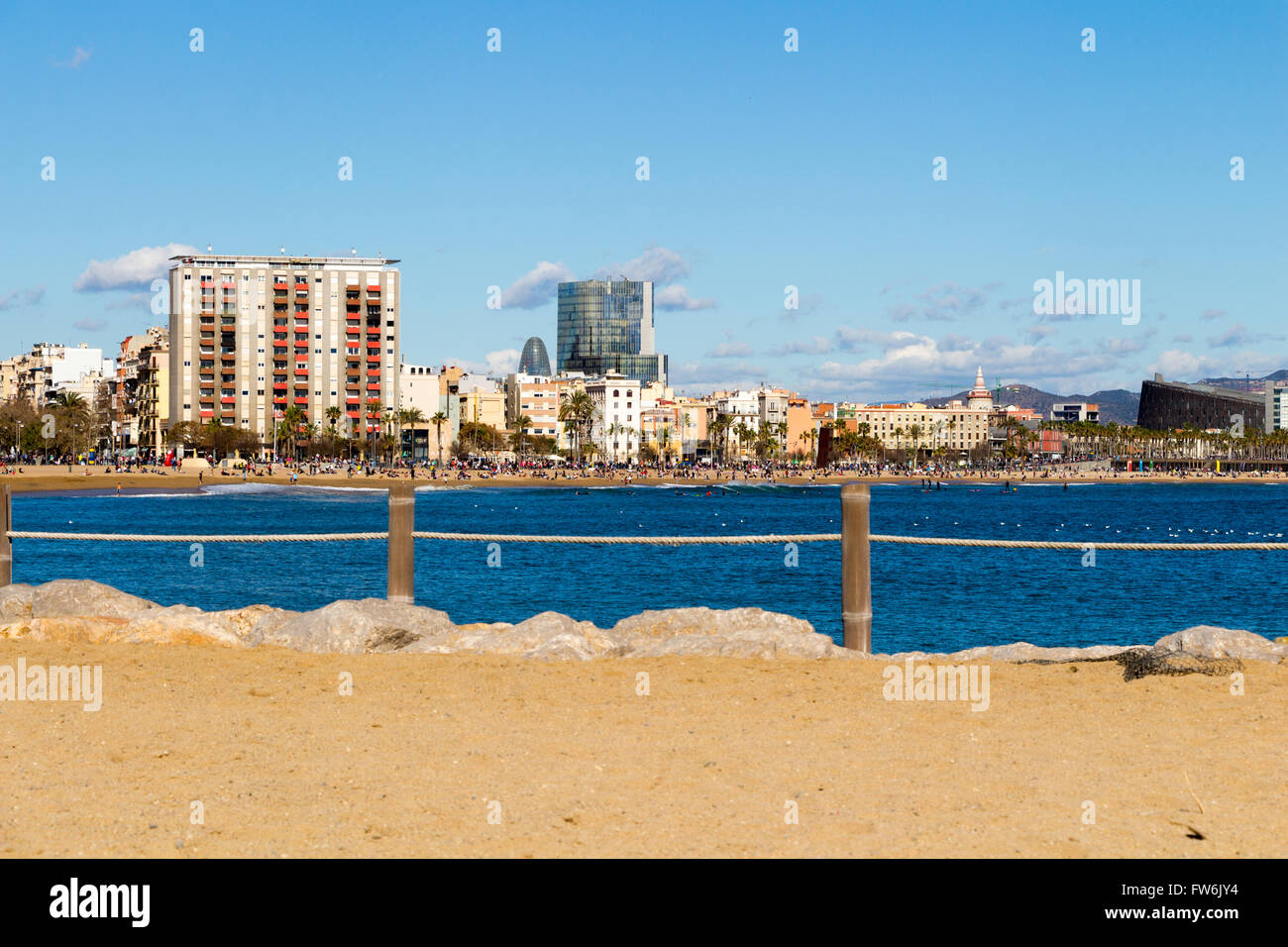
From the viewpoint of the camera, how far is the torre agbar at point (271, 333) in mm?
188000

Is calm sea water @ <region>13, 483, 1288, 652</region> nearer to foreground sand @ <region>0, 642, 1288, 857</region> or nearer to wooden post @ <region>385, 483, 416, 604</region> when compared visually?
wooden post @ <region>385, 483, 416, 604</region>

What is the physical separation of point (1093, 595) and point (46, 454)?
6513 inches

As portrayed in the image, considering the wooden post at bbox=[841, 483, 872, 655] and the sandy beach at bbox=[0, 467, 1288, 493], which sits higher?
the wooden post at bbox=[841, 483, 872, 655]

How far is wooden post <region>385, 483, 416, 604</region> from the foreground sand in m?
2.27

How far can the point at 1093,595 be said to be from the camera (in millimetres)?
39969

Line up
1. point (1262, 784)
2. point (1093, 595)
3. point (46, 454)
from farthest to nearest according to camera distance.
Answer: point (46, 454) < point (1093, 595) < point (1262, 784)

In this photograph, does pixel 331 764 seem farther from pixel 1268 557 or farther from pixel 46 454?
pixel 46 454

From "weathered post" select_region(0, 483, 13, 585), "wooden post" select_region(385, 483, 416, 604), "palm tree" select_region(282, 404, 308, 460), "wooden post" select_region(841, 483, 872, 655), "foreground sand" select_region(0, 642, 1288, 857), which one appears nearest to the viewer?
"foreground sand" select_region(0, 642, 1288, 857)

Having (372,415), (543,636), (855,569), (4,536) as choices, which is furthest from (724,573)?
(372,415)

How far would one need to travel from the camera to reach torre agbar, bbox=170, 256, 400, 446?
188000 mm

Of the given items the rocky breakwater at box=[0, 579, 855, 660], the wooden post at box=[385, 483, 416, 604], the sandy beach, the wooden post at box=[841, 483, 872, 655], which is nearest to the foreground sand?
the rocky breakwater at box=[0, 579, 855, 660]
